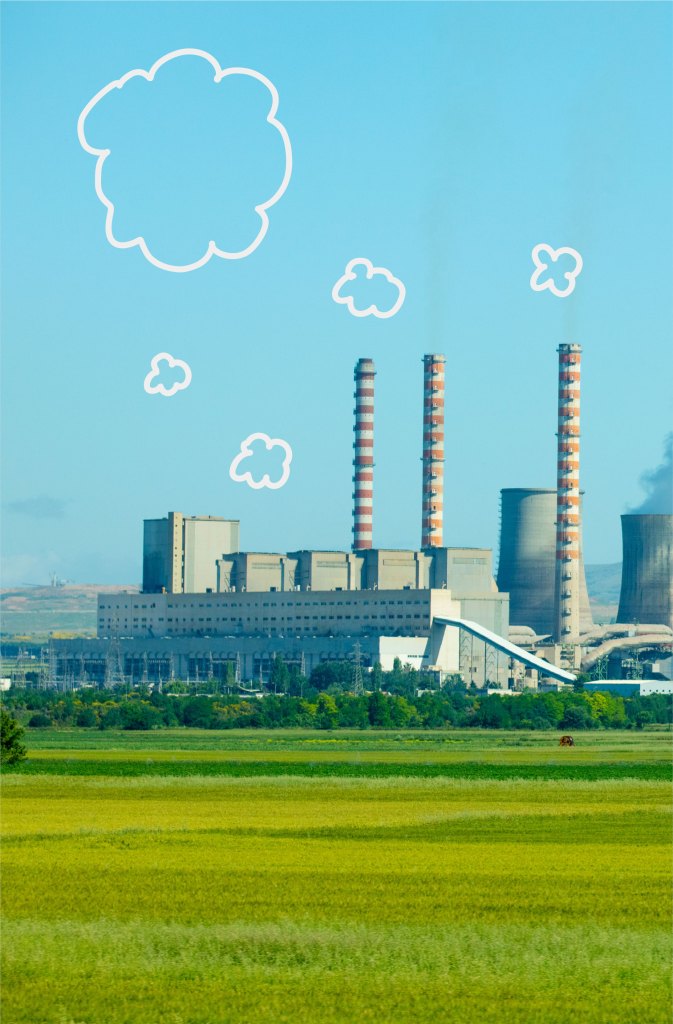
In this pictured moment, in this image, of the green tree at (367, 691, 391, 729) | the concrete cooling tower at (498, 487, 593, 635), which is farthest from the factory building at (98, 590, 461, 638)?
the green tree at (367, 691, 391, 729)

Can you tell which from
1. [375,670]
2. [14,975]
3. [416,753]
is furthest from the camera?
[375,670]

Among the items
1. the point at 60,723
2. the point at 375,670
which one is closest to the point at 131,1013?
the point at 60,723

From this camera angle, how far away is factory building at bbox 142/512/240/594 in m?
120

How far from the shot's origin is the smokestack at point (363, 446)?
116m

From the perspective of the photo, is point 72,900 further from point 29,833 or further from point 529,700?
point 529,700

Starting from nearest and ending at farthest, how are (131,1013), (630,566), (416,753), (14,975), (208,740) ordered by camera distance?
1. (131,1013)
2. (14,975)
3. (416,753)
4. (208,740)
5. (630,566)

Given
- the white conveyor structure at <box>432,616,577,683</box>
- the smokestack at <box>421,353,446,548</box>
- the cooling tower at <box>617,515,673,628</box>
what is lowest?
the white conveyor structure at <box>432,616,577,683</box>

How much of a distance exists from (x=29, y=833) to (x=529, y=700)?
61.4 meters

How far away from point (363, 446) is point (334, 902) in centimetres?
9590

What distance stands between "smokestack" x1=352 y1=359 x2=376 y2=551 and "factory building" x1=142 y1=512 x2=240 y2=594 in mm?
9328

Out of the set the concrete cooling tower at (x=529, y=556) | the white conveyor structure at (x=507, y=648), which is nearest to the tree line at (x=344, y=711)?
the white conveyor structure at (x=507, y=648)

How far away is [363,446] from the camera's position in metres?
116

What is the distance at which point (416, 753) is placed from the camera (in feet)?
189

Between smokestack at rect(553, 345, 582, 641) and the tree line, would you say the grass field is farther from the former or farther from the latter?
smokestack at rect(553, 345, 582, 641)
